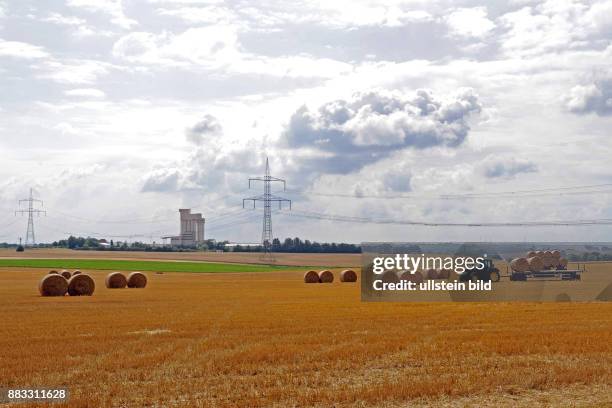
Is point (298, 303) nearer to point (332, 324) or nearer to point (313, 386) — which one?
point (332, 324)

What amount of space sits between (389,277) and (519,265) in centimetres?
2401

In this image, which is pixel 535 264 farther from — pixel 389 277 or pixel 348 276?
pixel 389 277

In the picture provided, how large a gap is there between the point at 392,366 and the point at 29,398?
28.6ft

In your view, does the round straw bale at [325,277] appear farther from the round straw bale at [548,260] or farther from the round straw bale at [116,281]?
the round straw bale at [548,260]

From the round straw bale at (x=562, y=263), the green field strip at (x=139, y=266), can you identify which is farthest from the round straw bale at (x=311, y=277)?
the green field strip at (x=139, y=266)

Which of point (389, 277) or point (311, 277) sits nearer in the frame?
point (389, 277)

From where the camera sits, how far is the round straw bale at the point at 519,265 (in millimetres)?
73062

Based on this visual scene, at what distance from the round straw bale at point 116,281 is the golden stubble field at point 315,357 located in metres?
27.2

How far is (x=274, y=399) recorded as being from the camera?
48.9 ft

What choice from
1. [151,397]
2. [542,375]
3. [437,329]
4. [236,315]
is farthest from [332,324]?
[151,397]

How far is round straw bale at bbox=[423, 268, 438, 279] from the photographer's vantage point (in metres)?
60.5

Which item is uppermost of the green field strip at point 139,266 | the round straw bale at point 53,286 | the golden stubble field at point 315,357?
the round straw bale at point 53,286

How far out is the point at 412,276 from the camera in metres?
57.7

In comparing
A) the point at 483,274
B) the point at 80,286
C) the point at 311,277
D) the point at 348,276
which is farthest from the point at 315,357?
the point at 348,276
